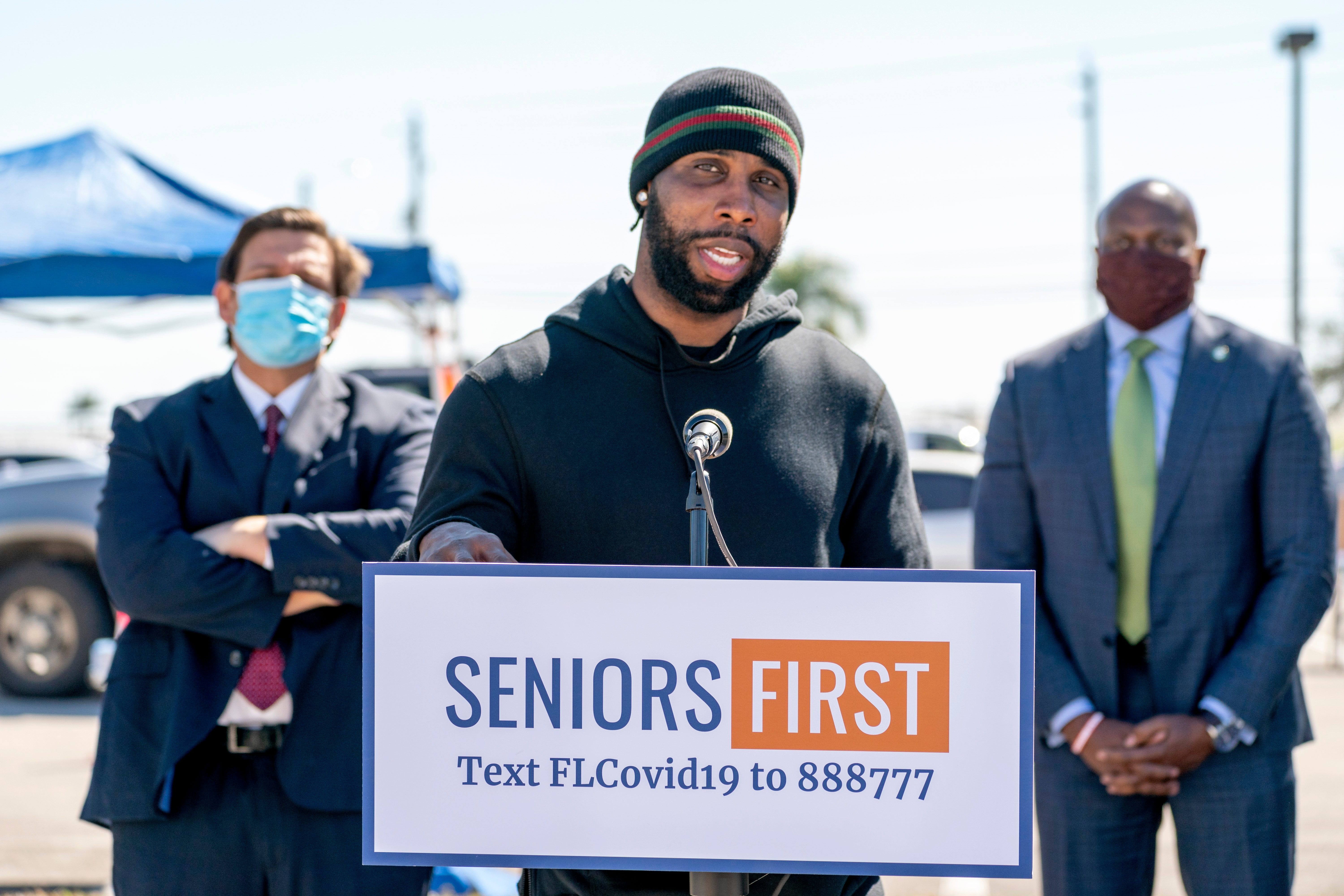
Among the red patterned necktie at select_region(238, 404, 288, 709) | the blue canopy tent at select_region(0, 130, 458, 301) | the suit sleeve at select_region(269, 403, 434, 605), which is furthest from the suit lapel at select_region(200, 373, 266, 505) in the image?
the blue canopy tent at select_region(0, 130, 458, 301)

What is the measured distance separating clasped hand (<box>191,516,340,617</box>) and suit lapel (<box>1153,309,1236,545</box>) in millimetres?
1981

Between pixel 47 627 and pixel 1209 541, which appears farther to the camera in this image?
pixel 47 627

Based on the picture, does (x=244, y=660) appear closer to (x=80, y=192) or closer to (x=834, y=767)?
(x=834, y=767)

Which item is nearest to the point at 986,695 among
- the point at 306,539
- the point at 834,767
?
the point at 834,767

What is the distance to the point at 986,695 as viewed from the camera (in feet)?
5.01

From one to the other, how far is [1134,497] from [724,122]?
1.60 m

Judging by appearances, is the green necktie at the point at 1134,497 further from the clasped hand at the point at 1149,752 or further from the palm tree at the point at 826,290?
the palm tree at the point at 826,290

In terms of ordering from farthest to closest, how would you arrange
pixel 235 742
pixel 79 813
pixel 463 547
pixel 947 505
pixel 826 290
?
pixel 826 290 < pixel 947 505 < pixel 79 813 < pixel 235 742 < pixel 463 547

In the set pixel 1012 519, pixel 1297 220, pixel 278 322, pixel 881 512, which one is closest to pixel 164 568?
pixel 278 322

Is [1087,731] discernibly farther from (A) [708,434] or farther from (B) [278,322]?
(B) [278,322]

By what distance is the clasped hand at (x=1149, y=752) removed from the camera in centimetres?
281

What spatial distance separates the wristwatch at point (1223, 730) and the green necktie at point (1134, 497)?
0.26 m

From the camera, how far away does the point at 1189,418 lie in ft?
9.80

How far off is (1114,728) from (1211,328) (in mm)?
1044
